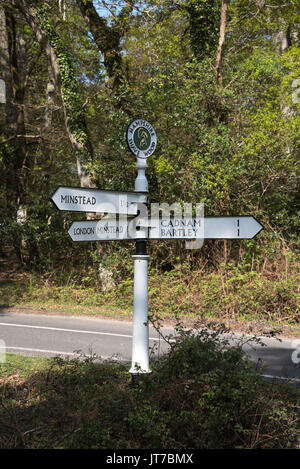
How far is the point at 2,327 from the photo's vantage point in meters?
11.0

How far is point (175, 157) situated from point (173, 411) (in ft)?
36.8

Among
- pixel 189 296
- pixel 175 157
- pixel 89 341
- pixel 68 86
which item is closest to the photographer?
pixel 89 341

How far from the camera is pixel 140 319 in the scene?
16.8 feet

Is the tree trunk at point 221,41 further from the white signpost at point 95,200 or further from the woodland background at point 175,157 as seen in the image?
the white signpost at point 95,200

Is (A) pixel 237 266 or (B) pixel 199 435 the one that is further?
(A) pixel 237 266

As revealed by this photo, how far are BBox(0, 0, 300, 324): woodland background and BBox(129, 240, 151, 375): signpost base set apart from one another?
6.72 metres

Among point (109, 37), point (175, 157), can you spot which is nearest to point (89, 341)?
point (175, 157)

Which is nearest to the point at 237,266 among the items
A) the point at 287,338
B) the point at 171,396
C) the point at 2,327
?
the point at 287,338

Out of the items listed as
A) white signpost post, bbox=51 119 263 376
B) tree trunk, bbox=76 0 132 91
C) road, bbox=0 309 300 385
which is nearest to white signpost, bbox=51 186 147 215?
white signpost post, bbox=51 119 263 376

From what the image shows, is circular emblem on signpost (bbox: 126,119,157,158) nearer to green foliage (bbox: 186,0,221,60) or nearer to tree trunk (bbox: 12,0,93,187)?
tree trunk (bbox: 12,0,93,187)

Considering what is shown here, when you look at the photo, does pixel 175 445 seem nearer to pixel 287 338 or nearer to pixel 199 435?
pixel 199 435

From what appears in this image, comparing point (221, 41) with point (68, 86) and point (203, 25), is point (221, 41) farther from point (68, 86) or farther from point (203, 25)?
point (68, 86)

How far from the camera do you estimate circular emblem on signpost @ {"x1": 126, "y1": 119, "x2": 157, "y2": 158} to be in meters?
5.20

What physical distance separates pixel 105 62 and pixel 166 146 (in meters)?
3.79
